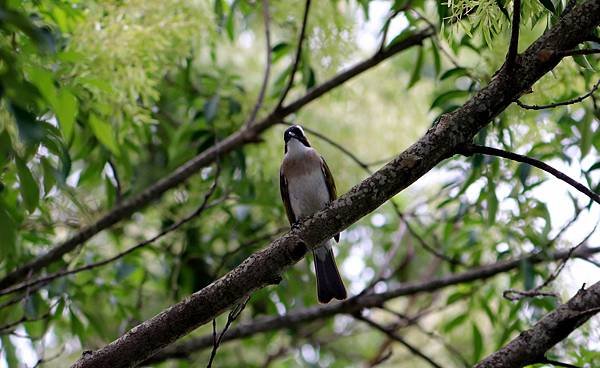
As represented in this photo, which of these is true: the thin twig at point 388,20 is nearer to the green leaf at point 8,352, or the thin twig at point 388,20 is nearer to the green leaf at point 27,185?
the green leaf at point 27,185

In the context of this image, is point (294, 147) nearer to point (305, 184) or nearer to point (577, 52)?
point (305, 184)

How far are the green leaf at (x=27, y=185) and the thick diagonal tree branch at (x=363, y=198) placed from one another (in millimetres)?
503

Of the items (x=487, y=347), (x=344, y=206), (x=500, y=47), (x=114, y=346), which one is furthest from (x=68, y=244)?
(x=487, y=347)

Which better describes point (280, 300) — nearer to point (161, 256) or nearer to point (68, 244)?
point (161, 256)

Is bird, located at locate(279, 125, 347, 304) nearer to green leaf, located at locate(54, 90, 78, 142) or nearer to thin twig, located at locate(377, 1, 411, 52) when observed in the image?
thin twig, located at locate(377, 1, 411, 52)

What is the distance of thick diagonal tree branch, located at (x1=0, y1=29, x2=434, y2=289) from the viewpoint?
11.7 feet

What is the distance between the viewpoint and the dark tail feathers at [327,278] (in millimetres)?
3604

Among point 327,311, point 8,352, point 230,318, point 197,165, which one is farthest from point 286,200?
point 230,318

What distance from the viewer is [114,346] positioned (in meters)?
2.23

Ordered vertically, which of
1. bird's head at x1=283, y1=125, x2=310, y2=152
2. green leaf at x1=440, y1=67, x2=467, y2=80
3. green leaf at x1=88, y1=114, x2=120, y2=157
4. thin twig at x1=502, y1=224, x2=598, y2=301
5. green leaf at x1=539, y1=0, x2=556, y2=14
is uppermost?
bird's head at x1=283, y1=125, x2=310, y2=152

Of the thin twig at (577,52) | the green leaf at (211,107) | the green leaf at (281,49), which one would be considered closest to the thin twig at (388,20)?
the green leaf at (281,49)

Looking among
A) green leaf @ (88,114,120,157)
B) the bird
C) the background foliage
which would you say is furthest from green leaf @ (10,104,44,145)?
the bird

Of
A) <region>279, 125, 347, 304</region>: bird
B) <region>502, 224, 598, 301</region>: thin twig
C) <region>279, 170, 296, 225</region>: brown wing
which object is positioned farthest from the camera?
<region>279, 170, 296, 225</region>: brown wing

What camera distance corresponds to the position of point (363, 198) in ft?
7.12
